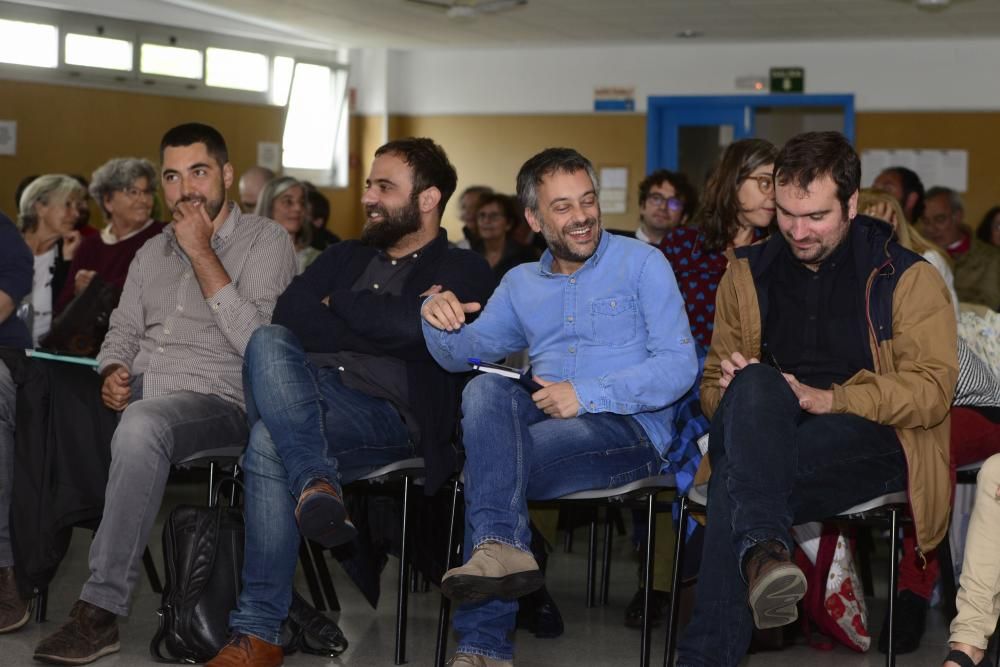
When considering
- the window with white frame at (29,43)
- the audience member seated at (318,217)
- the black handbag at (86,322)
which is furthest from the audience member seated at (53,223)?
the window with white frame at (29,43)

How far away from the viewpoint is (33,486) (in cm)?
368

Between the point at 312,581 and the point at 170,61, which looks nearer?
the point at 312,581

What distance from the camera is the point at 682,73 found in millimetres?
11312

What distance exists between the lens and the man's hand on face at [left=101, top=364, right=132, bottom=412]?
3650 mm

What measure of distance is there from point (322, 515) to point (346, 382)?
0.59m

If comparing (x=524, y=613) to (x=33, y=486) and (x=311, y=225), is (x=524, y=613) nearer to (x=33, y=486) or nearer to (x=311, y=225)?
(x=33, y=486)

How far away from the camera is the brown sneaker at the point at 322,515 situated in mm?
2936

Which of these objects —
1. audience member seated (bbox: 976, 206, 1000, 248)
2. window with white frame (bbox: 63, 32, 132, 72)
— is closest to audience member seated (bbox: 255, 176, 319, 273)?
window with white frame (bbox: 63, 32, 132, 72)

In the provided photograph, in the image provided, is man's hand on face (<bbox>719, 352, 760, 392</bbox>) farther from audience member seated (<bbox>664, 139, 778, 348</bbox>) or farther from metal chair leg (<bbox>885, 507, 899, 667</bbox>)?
audience member seated (<bbox>664, 139, 778, 348</bbox>)

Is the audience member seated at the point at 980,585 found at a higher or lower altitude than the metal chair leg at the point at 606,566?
higher

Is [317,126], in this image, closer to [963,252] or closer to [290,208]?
[290,208]

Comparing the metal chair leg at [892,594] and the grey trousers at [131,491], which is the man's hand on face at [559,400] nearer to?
the metal chair leg at [892,594]

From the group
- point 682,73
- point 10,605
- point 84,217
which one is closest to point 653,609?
point 10,605

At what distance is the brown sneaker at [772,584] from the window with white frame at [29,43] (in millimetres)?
7462
